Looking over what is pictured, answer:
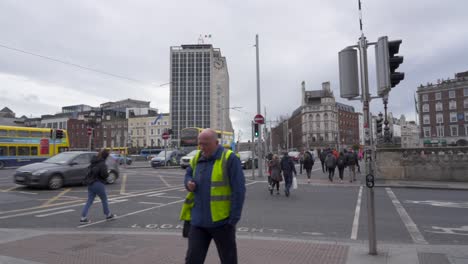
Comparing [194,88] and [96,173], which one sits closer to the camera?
[96,173]

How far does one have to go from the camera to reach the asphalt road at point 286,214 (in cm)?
685

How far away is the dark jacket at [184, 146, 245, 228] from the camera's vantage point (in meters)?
3.19

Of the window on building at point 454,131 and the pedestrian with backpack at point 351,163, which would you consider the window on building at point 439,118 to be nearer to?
the window on building at point 454,131

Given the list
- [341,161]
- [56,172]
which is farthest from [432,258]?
[341,161]

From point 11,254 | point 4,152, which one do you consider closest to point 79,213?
point 11,254

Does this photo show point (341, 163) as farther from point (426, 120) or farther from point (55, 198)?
point (426, 120)

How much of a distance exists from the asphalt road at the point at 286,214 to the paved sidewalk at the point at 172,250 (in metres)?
0.75

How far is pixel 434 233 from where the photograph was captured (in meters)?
6.77

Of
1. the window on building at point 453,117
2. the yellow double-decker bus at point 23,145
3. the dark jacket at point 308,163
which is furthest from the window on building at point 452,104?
the yellow double-decker bus at point 23,145

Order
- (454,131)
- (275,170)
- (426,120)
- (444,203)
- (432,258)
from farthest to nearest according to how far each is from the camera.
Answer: (426,120), (454,131), (275,170), (444,203), (432,258)

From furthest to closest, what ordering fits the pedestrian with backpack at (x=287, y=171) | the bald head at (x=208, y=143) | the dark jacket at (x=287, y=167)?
the dark jacket at (x=287, y=167), the pedestrian with backpack at (x=287, y=171), the bald head at (x=208, y=143)

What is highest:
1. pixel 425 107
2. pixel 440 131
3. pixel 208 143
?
pixel 425 107

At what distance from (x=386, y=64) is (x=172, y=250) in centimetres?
449

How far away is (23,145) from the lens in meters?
29.6
